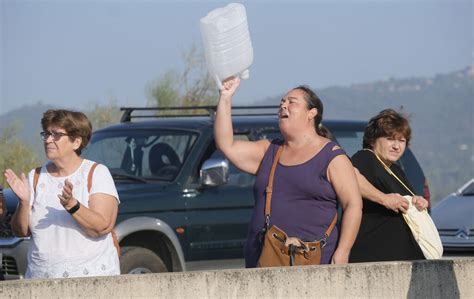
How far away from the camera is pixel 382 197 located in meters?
8.01

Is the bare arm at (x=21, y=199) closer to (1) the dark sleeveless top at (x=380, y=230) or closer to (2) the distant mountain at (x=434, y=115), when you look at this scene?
(1) the dark sleeveless top at (x=380, y=230)

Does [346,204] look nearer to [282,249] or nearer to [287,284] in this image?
[282,249]

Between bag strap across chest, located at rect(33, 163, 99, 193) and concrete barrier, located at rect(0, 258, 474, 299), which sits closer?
concrete barrier, located at rect(0, 258, 474, 299)

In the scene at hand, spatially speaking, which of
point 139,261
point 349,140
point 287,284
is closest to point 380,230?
point 287,284

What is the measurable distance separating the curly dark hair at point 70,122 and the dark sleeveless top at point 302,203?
108 centimetres

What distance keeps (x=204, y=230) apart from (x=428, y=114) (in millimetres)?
137327

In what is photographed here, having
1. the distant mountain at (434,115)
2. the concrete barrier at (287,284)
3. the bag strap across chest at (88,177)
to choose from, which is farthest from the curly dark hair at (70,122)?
the distant mountain at (434,115)

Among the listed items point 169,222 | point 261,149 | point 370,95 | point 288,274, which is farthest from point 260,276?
point 370,95

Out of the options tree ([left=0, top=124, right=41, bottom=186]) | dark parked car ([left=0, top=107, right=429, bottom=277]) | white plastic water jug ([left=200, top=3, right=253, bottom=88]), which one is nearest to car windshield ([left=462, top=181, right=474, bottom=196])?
dark parked car ([left=0, top=107, right=429, bottom=277])

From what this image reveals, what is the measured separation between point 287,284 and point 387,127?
1.46m

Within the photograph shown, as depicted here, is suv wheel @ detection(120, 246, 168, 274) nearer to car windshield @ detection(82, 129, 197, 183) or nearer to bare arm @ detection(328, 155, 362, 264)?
car windshield @ detection(82, 129, 197, 183)

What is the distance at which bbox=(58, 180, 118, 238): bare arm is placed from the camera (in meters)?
7.00

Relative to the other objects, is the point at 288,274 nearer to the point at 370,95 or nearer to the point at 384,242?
the point at 384,242

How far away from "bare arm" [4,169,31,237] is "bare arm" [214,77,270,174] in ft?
4.09
